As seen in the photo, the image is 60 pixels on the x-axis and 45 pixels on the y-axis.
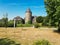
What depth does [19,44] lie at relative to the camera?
17.0 metres

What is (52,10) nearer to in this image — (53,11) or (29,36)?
(53,11)

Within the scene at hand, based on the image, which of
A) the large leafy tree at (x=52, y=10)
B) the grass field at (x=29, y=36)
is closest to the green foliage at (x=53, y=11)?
the large leafy tree at (x=52, y=10)

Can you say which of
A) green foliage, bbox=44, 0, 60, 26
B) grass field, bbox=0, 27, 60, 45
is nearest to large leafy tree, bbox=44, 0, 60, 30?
green foliage, bbox=44, 0, 60, 26

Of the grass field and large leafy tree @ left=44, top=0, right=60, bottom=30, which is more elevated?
large leafy tree @ left=44, top=0, right=60, bottom=30

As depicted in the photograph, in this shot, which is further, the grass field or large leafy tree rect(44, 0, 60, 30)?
large leafy tree rect(44, 0, 60, 30)

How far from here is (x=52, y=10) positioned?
26891mm

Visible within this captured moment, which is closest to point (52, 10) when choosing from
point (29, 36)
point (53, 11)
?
point (53, 11)

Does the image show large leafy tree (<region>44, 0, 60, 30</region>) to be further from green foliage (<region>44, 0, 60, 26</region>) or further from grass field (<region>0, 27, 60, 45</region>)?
grass field (<region>0, 27, 60, 45</region>)

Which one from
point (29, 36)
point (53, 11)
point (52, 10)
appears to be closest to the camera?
point (29, 36)

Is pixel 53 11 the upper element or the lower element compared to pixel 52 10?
lower

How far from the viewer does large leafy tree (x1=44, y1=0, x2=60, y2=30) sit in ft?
83.7

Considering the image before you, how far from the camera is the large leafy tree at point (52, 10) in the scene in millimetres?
25519

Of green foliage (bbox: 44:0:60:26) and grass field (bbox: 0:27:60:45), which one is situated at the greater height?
green foliage (bbox: 44:0:60:26)

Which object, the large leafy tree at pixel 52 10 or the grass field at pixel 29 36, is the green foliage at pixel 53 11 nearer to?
the large leafy tree at pixel 52 10
